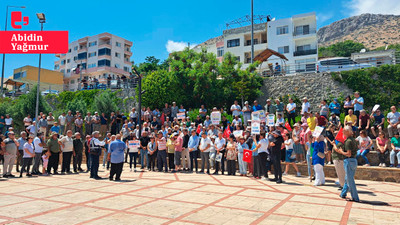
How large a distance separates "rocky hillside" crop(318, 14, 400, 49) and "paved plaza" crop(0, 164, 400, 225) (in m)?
110

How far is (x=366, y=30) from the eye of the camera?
121250 millimetres

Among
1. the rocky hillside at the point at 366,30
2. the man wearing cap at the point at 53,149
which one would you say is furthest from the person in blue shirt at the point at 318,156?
the rocky hillside at the point at 366,30

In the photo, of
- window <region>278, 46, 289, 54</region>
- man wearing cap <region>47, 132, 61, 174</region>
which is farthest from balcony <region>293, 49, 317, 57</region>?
man wearing cap <region>47, 132, 61, 174</region>

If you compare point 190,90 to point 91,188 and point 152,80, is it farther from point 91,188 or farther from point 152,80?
point 91,188

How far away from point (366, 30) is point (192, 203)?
140996mm

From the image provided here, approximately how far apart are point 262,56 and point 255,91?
712 cm

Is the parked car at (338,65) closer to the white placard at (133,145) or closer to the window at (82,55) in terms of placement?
the white placard at (133,145)

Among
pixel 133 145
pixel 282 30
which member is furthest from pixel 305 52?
pixel 133 145

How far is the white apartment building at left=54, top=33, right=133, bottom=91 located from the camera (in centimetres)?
5597

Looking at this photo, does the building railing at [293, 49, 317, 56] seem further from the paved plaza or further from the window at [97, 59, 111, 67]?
the window at [97, 59, 111, 67]

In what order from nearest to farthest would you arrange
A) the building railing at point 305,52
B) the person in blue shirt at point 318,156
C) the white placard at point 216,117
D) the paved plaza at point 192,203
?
1. the paved plaza at point 192,203
2. the person in blue shirt at point 318,156
3. the white placard at point 216,117
4. the building railing at point 305,52

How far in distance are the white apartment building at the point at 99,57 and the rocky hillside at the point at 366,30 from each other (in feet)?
284

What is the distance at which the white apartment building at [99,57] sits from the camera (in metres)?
56.0

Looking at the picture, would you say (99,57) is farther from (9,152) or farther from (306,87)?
(9,152)
